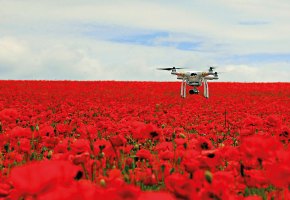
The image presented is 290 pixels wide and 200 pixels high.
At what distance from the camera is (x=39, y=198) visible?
119 cm

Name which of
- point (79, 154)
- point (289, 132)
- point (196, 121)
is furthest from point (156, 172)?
point (196, 121)

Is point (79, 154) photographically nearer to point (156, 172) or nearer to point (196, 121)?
point (156, 172)

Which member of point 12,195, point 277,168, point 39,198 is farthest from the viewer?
point 12,195

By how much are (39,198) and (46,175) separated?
0.09 meters

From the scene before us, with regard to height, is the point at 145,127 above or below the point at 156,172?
above

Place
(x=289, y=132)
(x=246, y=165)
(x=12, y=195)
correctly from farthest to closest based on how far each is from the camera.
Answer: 1. (x=289, y=132)
2. (x=246, y=165)
3. (x=12, y=195)

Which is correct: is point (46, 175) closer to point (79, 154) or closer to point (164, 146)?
point (79, 154)

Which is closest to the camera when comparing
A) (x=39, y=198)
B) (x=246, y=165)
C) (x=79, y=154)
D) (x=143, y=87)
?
(x=39, y=198)

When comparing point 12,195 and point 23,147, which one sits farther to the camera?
point 23,147

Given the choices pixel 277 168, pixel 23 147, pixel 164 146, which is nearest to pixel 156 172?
pixel 164 146

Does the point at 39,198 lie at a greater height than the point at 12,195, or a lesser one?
greater

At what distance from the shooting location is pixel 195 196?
5.61 feet

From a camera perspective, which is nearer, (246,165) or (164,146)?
(246,165)

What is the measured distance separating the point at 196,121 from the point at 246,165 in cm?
854
